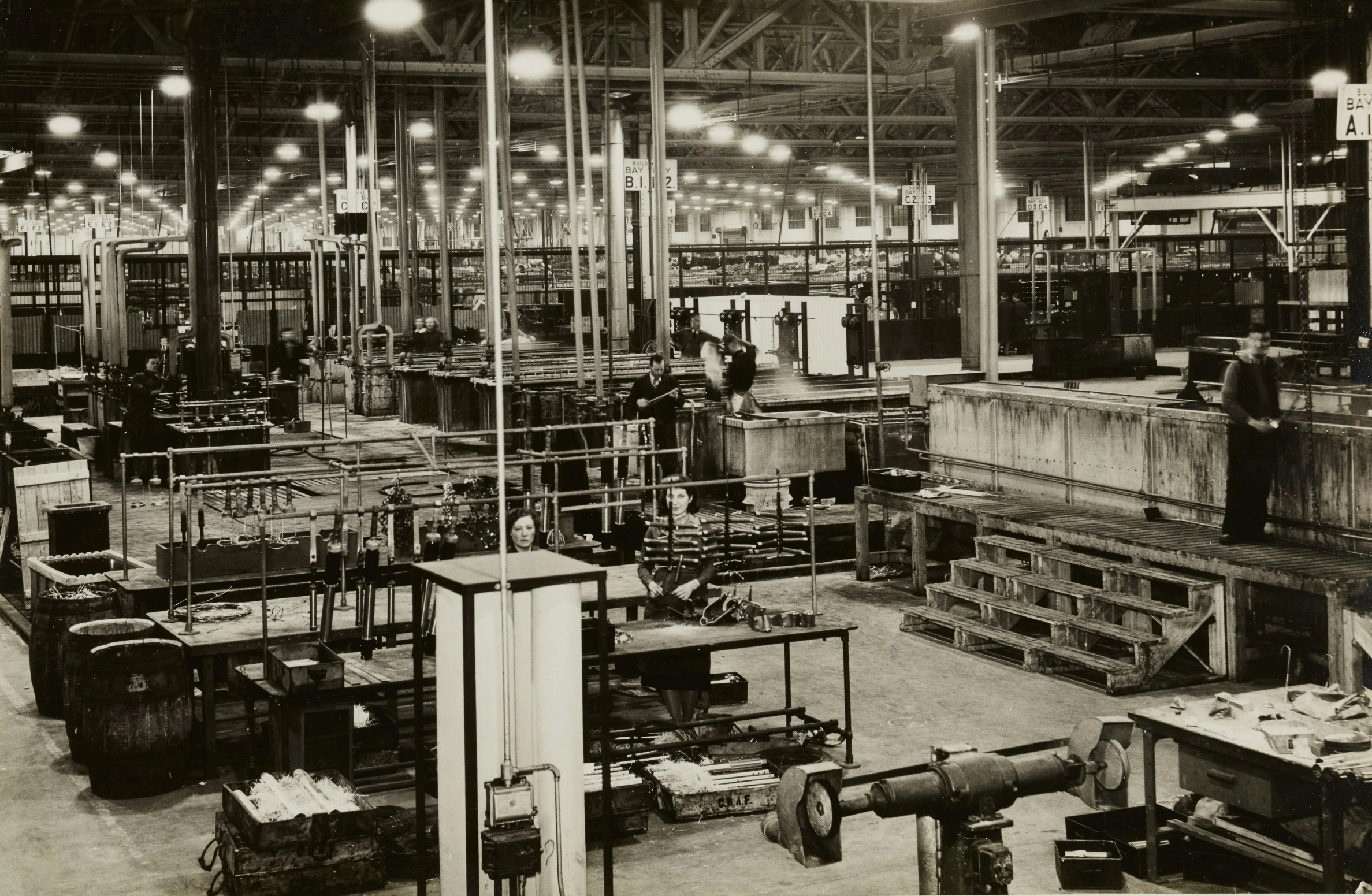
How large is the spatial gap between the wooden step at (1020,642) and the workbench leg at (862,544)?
172 centimetres

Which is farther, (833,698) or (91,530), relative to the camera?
(91,530)

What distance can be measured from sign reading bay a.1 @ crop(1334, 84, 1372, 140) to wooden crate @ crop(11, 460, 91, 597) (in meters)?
12.9

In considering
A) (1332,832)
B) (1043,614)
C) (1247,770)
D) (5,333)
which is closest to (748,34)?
(5,333)

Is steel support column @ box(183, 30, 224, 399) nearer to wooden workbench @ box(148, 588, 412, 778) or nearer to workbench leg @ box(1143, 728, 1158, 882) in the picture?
wooden workbench @ box(148, 588, 412, 778)

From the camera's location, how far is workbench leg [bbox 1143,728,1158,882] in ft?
23.3

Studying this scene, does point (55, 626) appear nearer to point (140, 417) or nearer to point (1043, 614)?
point (1043, 614)

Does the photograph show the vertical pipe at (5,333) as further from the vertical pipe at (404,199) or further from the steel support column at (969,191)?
the steel support column at (969,191)

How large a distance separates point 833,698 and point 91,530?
6.96 metres

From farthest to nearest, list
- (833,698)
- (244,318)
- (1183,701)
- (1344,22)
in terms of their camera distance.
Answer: (244,318), (1344,22), (833,698), (1183,701)

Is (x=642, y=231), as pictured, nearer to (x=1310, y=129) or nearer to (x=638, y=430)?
(x=638, y=430)

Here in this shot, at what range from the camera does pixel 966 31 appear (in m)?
16.4

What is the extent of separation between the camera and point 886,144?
40.8 meters

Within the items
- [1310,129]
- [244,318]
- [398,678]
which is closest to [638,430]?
[398,678]

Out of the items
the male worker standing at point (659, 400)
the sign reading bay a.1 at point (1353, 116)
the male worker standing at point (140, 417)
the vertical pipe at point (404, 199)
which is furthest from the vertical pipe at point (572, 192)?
the vertical pipe at point (404, 199)
